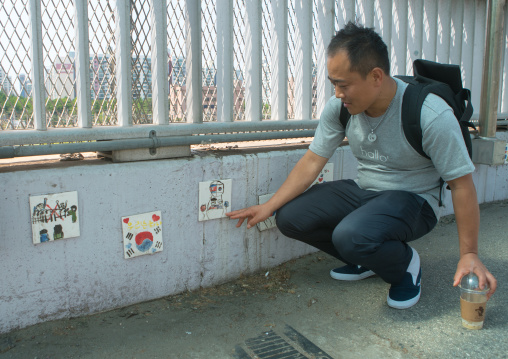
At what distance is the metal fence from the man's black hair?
0.77 metres

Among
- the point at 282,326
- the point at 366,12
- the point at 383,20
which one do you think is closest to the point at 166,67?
the point at 282,326

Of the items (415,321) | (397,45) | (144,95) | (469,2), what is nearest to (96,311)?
(144,95)

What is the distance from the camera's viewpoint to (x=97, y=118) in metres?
2.73

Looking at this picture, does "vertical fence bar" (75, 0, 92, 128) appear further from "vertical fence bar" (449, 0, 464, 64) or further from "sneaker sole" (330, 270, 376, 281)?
"vertical fence bar" (449, 0, 464, 64)

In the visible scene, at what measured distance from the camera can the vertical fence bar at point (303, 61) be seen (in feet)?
11.3

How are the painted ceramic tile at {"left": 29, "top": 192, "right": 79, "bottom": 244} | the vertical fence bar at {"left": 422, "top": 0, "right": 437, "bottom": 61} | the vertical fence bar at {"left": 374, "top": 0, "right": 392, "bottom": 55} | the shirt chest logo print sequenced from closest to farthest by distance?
1. the painted ceramic tile at {"left": 29, "top": 192, "right": 79, "bottom": 244}
2. the shirt chest logo print
3. the vertical fence bar at {"left": 374, "top": 0, "right": 392, "bottom": 55}
4. the vertical fence bar at {"left": 422, "top": 0, "right": 437, "bottom": 61}

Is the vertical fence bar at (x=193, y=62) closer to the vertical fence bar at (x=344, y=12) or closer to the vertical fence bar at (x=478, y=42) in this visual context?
the vertical fence bar at (x=344, y=12)

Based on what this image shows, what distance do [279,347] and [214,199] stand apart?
38.5 inches

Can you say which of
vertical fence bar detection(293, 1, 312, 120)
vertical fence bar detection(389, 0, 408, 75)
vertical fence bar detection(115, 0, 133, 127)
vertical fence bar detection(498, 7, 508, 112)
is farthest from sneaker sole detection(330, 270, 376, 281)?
vertical fence bar detection(498, 7, 508, 112)

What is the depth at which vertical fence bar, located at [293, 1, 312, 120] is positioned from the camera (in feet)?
11.3

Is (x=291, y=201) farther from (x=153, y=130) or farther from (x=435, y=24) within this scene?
(x=435, y=24)

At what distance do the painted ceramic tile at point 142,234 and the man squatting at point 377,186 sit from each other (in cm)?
49

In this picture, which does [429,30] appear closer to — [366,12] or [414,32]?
[414,32]

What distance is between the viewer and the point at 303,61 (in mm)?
3533
